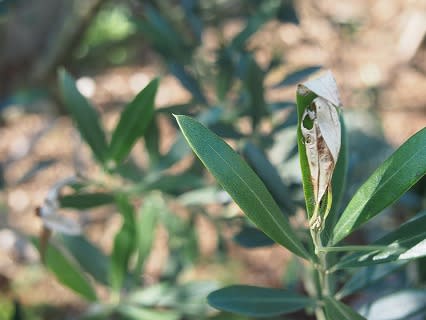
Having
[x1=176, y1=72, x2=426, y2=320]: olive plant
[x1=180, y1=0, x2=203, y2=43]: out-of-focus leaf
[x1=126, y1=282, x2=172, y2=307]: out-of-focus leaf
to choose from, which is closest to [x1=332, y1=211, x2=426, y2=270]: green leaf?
[x1=176, y1=72, x2=426, y2=320]: olive plant

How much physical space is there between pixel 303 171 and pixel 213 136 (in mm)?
72

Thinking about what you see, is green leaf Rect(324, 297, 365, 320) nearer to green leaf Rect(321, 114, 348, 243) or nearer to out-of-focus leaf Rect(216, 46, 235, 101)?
green leaf Rect(321, 114, 348, 243)

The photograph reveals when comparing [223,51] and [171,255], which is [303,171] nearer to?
[223,51]

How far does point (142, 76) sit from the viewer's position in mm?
2738

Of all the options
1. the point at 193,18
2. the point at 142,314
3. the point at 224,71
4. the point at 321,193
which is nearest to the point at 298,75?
the point at 224,71

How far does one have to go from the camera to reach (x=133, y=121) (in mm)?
670

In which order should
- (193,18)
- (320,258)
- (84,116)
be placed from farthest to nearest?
1. (193,18)
2. (84,116)
3. (320,258)

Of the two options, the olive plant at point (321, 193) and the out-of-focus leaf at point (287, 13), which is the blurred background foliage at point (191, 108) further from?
the olive plant at point (321, 193)

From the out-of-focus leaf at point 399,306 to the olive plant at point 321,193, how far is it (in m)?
0.10

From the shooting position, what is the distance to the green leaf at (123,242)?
769 mm

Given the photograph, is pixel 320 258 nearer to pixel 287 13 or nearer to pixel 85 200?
pixel 85 200

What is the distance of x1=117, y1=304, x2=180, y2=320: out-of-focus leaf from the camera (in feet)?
2.58

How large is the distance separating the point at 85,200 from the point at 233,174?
1.26 ft

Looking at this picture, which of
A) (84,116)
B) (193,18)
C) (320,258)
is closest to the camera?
(320,258)
